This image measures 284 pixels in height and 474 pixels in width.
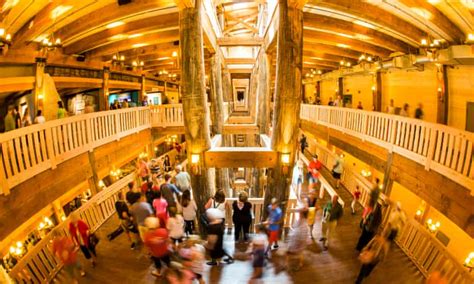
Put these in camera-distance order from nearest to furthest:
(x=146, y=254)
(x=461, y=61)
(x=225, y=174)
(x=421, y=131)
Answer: (x=146, y=254) → (x=421, y=131) → (x=461, y=61) → (x=225, y=174)

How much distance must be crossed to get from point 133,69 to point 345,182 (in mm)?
14918

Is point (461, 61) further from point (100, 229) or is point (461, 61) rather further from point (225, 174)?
point (100, 229)

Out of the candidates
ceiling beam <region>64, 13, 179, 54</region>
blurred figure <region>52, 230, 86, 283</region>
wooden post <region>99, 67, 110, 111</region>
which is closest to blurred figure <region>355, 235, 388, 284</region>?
blurred figure <region>52, 230, 86, 283</region>

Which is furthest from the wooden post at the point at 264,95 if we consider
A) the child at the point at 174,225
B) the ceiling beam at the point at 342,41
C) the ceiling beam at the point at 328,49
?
the child at the point at 174,225

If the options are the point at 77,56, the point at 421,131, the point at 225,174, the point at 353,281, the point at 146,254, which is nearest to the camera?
the point at 353,281

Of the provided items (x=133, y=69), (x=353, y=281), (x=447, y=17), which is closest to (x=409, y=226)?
(x=353, y=281)

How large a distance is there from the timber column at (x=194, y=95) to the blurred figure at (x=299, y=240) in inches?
110

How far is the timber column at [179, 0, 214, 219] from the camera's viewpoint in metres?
8.41

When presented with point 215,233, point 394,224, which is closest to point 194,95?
point 215,233

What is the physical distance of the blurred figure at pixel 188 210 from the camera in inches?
283

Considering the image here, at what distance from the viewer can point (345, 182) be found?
11828 millimetres

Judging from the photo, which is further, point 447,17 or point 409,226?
point 447,17

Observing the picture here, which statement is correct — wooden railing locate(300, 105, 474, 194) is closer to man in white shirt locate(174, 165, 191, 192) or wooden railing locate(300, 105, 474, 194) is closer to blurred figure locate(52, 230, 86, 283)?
man in white shirt locate(174, 165, 191, 192)

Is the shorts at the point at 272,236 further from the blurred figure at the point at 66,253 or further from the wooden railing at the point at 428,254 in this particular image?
the blurred figure at the point at 66,253
